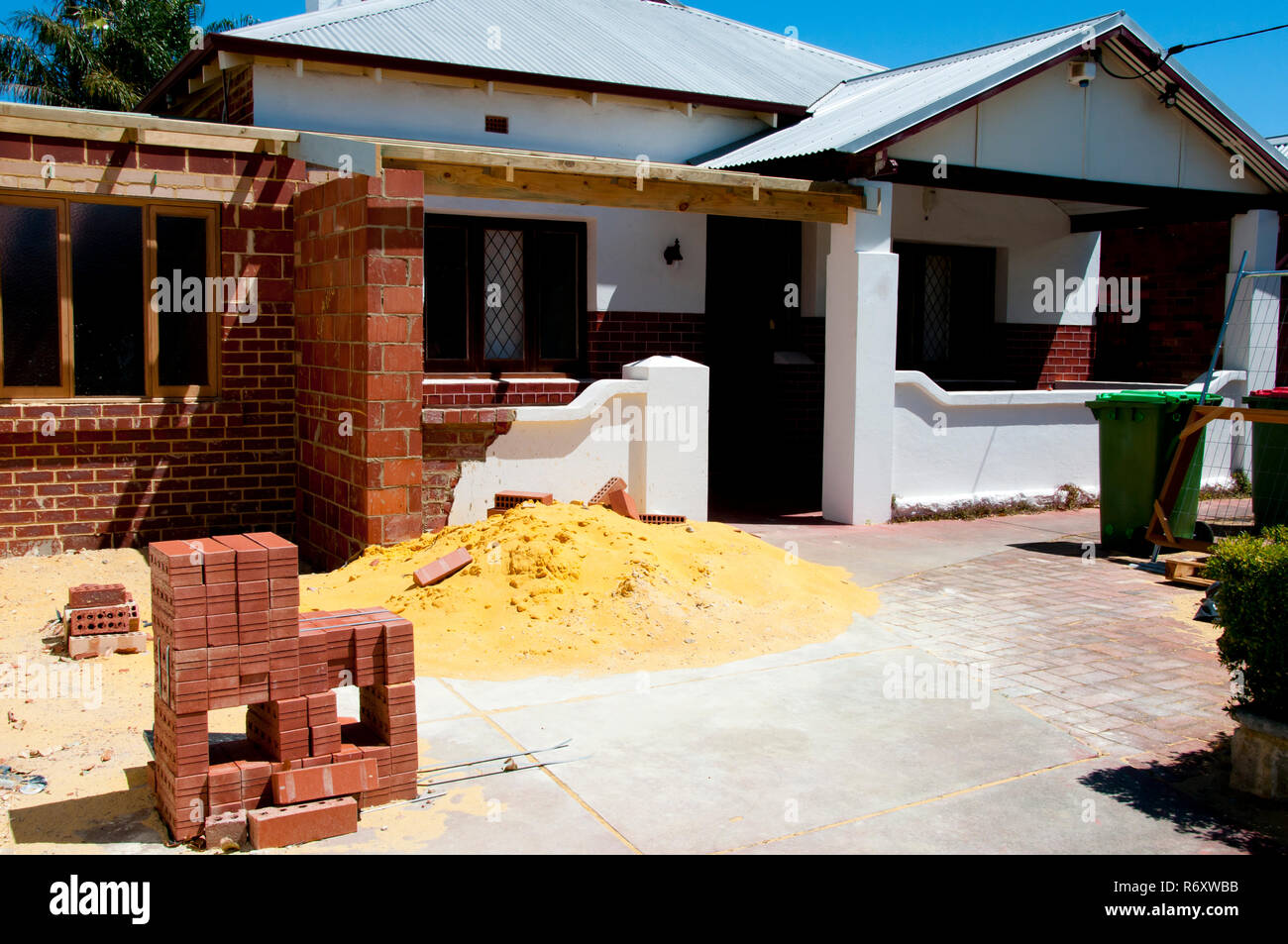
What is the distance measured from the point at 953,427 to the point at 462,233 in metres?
5.62

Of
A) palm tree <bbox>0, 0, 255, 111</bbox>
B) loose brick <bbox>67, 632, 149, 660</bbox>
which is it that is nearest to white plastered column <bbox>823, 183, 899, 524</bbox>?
loose brick <bbox>67, 632, 149, 660</bbox>

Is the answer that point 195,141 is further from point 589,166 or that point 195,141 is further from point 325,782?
point 325,782

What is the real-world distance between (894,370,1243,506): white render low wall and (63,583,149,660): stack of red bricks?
24.8 feet

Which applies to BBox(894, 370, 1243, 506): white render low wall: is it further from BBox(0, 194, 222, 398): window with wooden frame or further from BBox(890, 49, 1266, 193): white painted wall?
BBox(0, 194, 222, 398): window with wooden frame

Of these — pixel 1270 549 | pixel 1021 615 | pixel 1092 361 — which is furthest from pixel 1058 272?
pixel 1270 549

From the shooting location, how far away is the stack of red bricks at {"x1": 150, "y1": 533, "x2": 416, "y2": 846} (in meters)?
4.22

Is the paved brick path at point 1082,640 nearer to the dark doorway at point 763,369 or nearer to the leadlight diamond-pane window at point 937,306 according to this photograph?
the dark doorway at point 763,369

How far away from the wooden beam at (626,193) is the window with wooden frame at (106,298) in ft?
7.37

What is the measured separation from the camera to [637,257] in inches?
500

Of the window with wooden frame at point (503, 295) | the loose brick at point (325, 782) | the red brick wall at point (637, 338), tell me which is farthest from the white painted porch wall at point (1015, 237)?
the loose brick at point (325, 782)

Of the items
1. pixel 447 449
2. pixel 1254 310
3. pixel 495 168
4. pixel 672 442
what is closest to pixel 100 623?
pixel 447 449

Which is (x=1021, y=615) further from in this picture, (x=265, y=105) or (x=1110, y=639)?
(x=265, y=105)

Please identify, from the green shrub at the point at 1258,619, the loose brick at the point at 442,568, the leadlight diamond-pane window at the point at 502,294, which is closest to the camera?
the green shrub at the point at 1258,619

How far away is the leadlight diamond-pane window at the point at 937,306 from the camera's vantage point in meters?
15.0
